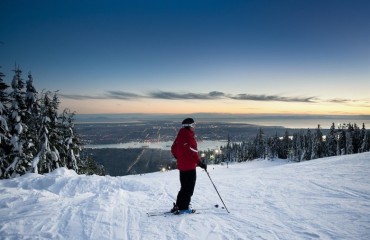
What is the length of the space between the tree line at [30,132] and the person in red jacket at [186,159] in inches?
844

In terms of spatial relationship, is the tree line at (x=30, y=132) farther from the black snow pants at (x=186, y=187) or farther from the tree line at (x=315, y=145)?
the tree line at (x=315, y=145)

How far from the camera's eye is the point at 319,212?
263 inches

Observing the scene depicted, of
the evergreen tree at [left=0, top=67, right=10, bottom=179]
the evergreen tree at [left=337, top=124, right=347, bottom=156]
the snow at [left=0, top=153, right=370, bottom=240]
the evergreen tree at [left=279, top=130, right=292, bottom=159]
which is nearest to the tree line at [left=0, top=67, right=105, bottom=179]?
the evergreen tree at [left=0, top=67, right=10, bottom=179]

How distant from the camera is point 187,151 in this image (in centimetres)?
686

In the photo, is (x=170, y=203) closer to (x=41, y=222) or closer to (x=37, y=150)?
(x=41, y=222)

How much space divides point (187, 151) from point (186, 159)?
0.73ft

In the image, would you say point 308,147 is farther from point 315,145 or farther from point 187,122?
point 187,122

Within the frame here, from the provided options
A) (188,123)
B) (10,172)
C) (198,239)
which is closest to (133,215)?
(198,239)

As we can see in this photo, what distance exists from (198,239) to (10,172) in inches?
963

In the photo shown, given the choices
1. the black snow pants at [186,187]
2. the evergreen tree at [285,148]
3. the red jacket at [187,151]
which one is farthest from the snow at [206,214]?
the evergreen tree at [285,148]

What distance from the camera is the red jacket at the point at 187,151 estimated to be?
6.84m

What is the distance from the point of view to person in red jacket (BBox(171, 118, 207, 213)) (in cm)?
685

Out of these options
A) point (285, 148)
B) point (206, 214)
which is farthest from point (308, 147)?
point (206, 214)

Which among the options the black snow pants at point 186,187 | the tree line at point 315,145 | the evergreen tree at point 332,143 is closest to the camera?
the black snow pants at point 186,187
